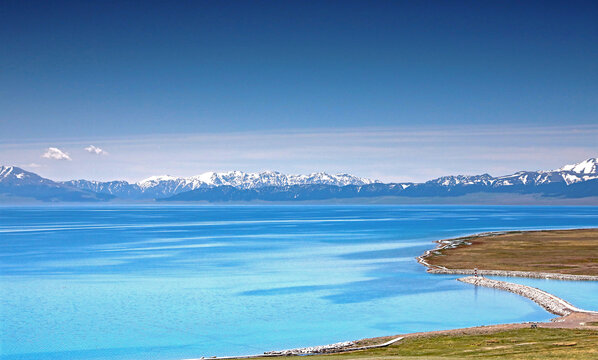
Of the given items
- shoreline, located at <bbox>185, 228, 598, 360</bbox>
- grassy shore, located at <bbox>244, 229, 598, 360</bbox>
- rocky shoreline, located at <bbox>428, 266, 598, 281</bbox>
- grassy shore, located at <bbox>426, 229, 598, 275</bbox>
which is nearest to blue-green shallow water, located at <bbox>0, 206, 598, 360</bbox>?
shoreline, located at <bbox>185, 228, 598, 360</bbox>

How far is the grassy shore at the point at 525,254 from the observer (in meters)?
102

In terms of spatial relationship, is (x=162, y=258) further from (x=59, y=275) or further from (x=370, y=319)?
(x=370, y=319)

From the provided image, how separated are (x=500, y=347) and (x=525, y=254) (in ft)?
271

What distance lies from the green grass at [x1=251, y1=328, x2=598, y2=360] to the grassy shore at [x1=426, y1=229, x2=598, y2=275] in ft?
163

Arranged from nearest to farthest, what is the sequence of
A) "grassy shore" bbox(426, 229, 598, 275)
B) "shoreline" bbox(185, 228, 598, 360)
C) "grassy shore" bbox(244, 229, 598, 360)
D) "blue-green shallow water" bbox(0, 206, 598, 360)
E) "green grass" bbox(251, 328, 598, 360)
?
"green grass" bbox(251, 328, 598, 360)
"grassy shore" bbox(244, 229, 598, 360)
"shoreline" bbox(185, 228, 598, 360)
"blue-green shallow water" bbox(0, 206, 598, 360)
"grassy shore" bbox(426, 229, 598, 275)

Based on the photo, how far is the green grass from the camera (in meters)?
40.4

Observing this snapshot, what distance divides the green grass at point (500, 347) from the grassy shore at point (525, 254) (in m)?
49.6

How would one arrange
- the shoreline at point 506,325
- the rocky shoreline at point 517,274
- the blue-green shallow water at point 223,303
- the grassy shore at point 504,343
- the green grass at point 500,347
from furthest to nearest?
the rocky shoreline at point 517,274 → the blue-green shallow water at point 223,303 → the shoreline at point 506,325 → the grassy shore at point 504,343 → the green grass at point 500,347

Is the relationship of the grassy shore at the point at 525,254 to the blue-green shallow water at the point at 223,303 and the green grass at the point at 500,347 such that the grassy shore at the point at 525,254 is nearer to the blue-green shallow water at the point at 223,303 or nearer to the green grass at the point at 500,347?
the blue-green shallow water at the point at 223,303

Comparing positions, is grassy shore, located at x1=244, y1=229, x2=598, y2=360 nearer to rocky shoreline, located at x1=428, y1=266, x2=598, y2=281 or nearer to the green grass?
the green grass

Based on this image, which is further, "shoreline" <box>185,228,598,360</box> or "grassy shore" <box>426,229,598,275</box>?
"grassy shore" <box>426,229,598,275</box>

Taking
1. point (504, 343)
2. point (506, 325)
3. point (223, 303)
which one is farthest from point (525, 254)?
point (504, 343)

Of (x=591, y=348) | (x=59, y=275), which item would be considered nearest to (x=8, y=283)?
(x=59, y=275)

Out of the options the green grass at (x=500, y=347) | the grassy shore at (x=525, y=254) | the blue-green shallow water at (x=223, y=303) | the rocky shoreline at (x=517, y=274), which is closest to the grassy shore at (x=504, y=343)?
the green grass at (x=500, y=347)
